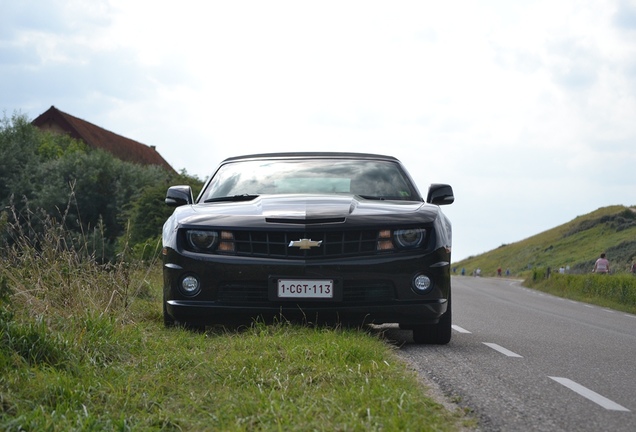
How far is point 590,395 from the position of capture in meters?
5.23

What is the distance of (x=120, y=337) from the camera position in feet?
20.0

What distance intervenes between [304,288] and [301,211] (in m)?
0.60

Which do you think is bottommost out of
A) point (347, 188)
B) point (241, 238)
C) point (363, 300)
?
point (363, 300)

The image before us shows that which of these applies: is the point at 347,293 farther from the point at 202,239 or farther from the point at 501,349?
the point at 501,349

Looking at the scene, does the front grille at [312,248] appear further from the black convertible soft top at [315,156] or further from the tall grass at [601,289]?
the tall grass at [601,289]

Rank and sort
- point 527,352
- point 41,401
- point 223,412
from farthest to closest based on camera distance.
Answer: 1. point 527,352
2. point 41,401
3. point 223,412

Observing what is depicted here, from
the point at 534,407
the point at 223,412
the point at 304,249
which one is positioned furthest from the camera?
the point at 304,249

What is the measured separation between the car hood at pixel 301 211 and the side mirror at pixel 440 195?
73 cm

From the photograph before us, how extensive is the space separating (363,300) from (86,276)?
111 inches

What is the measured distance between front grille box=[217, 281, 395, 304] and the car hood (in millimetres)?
475

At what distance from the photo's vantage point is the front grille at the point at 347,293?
6.79 meters

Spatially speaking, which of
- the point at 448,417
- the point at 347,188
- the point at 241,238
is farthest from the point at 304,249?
the point at 448,417

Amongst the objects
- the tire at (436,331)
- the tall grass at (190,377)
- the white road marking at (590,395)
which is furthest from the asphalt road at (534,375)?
the tall grass at (190,377)

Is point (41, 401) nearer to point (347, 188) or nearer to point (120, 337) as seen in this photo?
point (120, 337)
